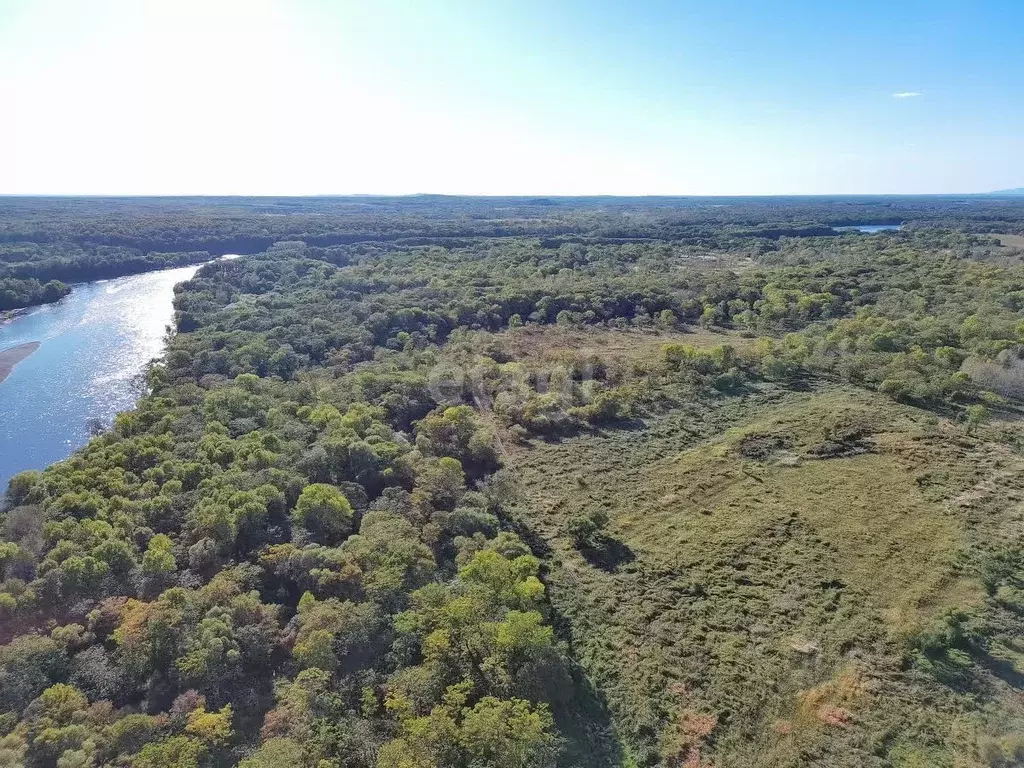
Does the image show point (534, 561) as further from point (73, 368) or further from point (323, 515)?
point (73, 368)

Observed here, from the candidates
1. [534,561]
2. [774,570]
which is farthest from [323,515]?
[774,570]

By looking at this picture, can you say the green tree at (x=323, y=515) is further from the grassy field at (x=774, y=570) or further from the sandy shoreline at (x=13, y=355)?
the sandy shoreline at (x=13, y=355)

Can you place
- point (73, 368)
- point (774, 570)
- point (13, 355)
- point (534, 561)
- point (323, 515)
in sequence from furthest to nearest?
1. point (13, 355)
2. point (73, 368)
3. point (323, 515)
4. point (774, 570)
5. point (534, 561)

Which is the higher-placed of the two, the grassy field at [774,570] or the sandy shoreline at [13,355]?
the sandy shoreline at [13,355]

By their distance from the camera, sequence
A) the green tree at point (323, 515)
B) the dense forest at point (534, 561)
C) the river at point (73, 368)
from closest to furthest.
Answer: the dense forest at point (534, 561) < the green tree at point (323, 515) < the river at point (73, 368)

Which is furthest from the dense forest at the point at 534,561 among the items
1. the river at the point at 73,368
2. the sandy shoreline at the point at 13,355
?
the sandy shoreline at the point at 13,355

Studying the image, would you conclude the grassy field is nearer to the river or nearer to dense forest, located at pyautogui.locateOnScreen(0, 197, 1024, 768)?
dense forest, located at pyautogui.locateOnScreen(0, 197, 1024, 768)
